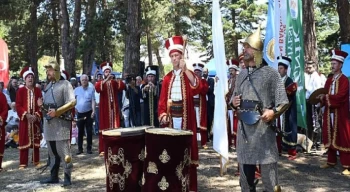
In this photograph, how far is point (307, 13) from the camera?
41.5 ft

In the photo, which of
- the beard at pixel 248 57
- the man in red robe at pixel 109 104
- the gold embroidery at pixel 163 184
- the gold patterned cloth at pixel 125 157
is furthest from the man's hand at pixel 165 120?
the man in red robe at pixel 109 104

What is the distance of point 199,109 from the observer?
11.7 m

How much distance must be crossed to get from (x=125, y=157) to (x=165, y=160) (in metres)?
0.64

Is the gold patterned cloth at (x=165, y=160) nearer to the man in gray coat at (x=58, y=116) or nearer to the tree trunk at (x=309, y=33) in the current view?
the man in gray coat at (x=58, y=116)

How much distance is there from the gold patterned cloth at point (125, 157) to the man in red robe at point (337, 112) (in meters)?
4.08

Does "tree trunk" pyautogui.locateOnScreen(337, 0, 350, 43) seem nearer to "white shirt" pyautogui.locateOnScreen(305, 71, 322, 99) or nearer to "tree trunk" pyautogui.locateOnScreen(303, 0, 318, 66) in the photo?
"tree trunk" pyautogui.locateOnScreen(303, 0, 318, 66)

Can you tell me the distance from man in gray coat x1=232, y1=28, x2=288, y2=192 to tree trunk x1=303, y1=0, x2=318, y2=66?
763cm

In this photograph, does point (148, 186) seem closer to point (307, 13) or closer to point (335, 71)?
point (335, 71)

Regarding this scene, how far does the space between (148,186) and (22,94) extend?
5.19 m

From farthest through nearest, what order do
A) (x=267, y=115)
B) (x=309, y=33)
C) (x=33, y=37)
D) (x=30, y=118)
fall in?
(x=33, y=37) < (x=309, y=33) < (x=30, y=118) < (x=267, y=115)

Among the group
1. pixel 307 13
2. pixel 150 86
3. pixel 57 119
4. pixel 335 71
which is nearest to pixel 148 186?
pixel 57 119

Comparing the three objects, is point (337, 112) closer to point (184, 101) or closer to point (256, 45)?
point (184, 101)

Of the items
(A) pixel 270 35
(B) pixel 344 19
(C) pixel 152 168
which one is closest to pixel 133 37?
(A) pixel 270 35

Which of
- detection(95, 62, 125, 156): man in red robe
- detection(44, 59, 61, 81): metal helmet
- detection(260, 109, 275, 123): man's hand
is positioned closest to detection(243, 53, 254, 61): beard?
detection(260, 109, 275, 123): man's hand
